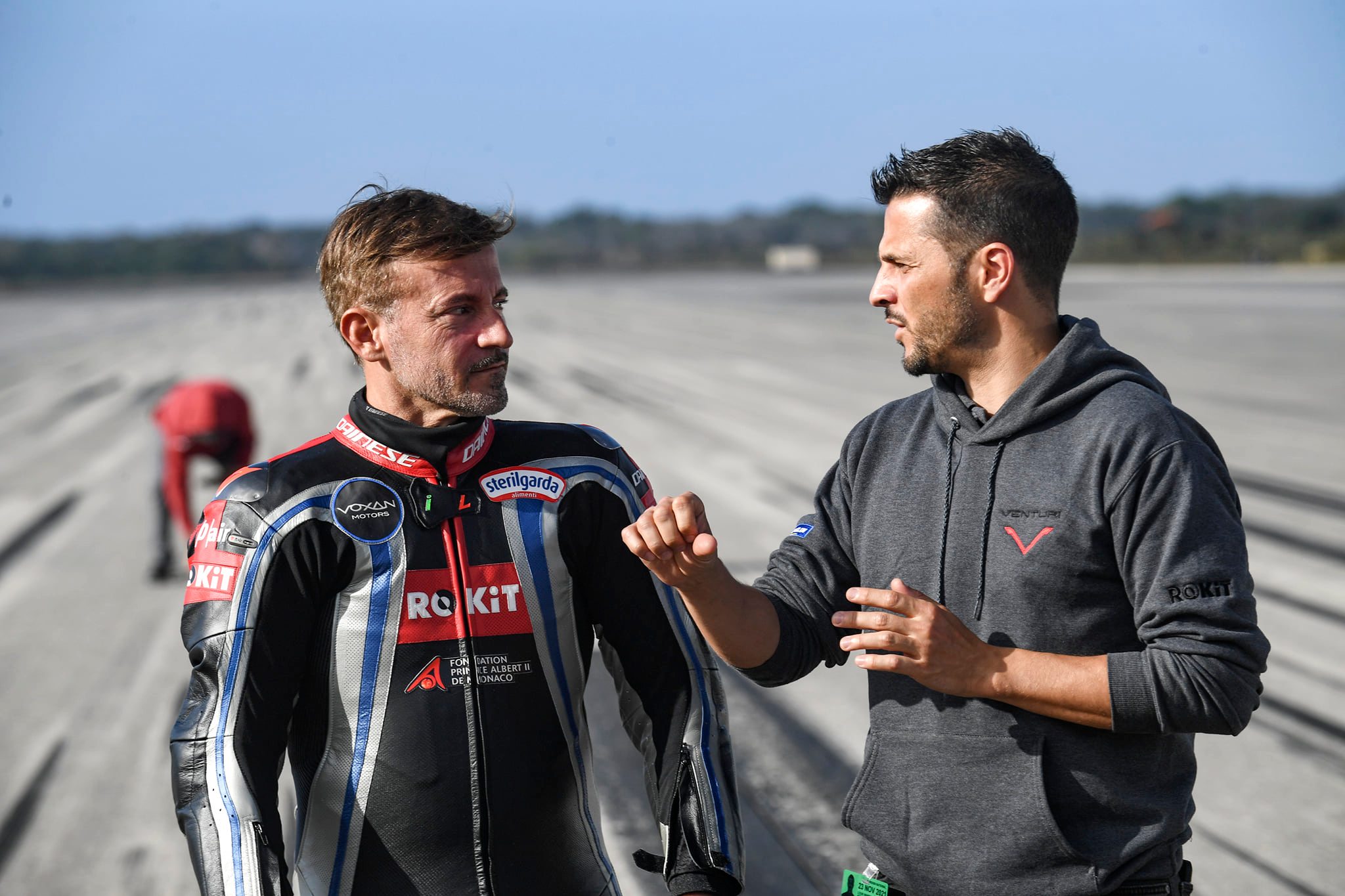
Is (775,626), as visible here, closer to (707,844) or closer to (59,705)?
(707,844)

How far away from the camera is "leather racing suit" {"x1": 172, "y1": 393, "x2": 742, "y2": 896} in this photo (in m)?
2.09

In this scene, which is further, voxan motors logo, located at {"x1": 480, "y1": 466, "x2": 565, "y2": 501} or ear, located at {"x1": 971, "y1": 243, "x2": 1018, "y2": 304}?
voxan motors logo, located at {"x1": 480, "y1": 466, "x2": 565, "y2": 501}

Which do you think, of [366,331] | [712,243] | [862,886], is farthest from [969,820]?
[712,243]

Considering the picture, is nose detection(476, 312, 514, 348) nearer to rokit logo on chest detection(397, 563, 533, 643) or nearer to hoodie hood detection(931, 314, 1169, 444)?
rokit logo on chest detection(397, 563, 533, 643)

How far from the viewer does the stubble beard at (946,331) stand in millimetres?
2215

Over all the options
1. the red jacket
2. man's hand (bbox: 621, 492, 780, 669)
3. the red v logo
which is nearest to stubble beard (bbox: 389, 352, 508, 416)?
man's hand (bbox: 621, 492, 780, 669)

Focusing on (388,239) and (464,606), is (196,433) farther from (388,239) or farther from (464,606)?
(464,606)

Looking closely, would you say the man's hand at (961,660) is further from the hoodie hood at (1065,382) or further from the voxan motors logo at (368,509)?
the voxan motors logo at (368,509)

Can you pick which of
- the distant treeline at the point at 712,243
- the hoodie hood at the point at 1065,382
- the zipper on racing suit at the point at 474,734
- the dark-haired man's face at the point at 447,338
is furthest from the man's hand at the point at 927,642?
the distant treeline at the point at 712,243

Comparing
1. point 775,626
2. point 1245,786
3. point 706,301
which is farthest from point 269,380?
point 706,301

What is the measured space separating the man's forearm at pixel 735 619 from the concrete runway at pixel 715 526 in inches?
82.4

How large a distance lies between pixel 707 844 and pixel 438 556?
72 centimetres

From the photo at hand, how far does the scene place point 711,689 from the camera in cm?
236

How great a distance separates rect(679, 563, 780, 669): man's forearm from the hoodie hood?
19.3 inches
